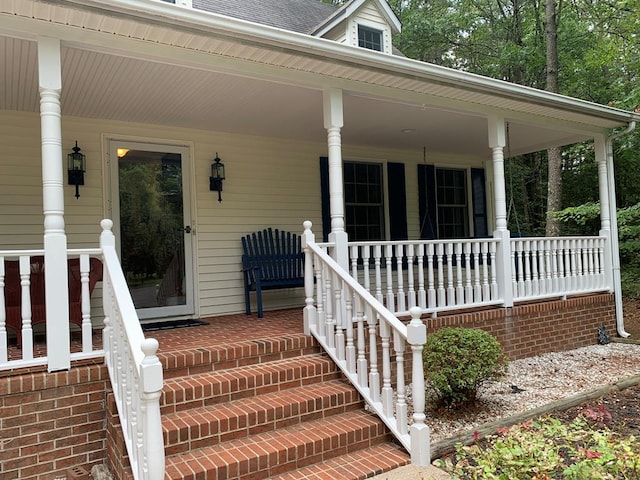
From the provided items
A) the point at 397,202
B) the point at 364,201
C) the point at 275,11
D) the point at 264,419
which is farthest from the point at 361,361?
the point at 275,11

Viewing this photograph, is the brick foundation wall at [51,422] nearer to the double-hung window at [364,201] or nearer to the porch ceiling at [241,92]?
the porch ceiling at [241,92]

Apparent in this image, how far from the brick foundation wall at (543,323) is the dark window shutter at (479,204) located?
7.70ft

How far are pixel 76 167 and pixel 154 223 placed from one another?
982mm

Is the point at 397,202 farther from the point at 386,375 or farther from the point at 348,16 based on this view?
the point at 386,375

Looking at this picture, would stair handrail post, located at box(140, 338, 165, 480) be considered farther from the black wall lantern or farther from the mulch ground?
the black wall lantern

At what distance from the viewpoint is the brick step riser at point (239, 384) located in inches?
123

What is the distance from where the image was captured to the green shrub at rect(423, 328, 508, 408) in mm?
3740

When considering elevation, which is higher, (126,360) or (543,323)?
(126,360)

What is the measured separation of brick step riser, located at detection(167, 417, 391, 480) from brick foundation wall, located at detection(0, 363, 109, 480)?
32.7 inches

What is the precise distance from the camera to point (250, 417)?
309 cm

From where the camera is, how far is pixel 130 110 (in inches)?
194

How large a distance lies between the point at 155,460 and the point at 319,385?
1599 millimetres

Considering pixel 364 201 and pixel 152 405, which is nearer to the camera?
pixel 152 405

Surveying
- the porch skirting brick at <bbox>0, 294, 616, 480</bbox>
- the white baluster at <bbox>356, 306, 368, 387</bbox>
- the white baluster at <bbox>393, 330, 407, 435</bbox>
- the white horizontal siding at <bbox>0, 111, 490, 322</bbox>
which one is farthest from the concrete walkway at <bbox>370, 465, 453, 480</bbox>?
the white horizontal siding at <bbox>0, 111, 490, 322</bbox>
